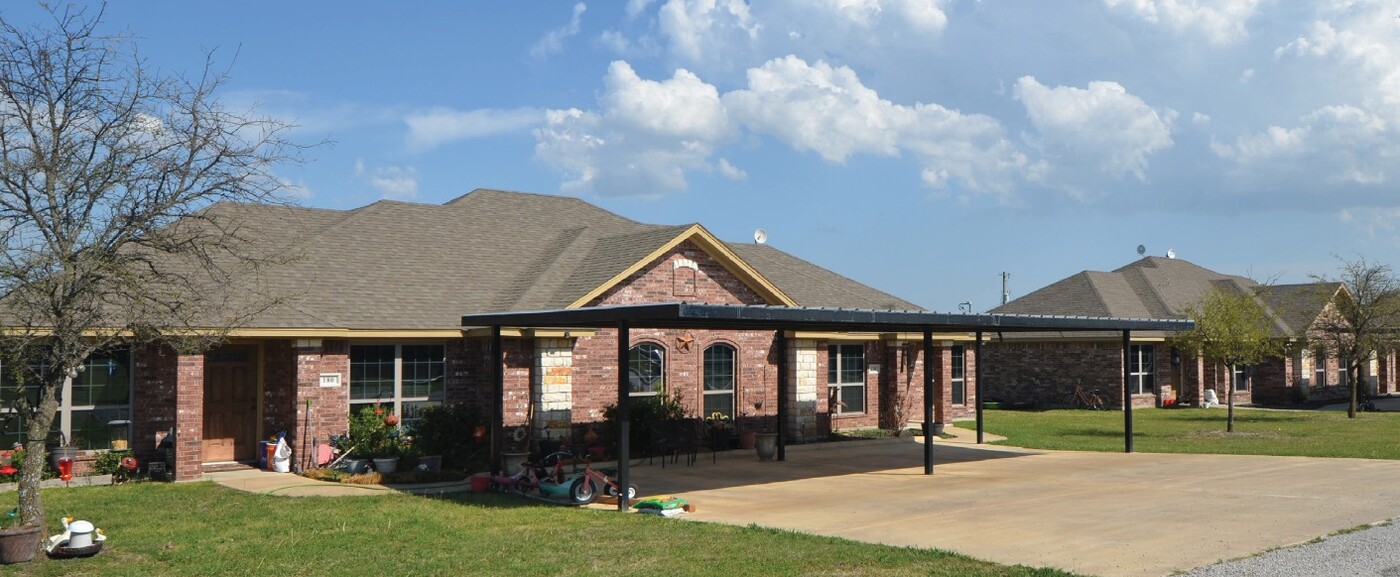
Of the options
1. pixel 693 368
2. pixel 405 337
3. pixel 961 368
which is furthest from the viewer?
pixel 961 368

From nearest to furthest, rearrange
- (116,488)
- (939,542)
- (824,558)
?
1. (824,558)
2. (939,542)
3. (116,488)

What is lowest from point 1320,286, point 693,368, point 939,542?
point 939,542

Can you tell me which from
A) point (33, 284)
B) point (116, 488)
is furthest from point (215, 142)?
point (116, 488)

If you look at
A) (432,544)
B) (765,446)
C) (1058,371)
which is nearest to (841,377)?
(765,446)

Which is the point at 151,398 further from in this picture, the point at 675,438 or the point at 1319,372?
the point at 1319,372

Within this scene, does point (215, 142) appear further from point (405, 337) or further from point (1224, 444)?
point (1224, 444)

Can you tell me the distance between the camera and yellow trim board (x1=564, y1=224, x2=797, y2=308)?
2033cm

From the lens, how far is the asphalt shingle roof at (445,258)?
62.9 feet

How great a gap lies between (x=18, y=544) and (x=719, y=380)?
1410 centimetres

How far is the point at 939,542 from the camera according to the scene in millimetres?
11812

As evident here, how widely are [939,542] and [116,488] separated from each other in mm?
11699

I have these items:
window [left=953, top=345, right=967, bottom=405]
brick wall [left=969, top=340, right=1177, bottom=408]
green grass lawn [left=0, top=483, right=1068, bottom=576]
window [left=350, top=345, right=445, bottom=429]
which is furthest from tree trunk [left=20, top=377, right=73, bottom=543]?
brick wall [left=969, top=340, right=1177, bottom=408]

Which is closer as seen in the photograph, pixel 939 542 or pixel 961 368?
pixel 939 542

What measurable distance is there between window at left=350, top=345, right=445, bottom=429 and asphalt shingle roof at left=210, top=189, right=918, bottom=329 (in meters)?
0.76
